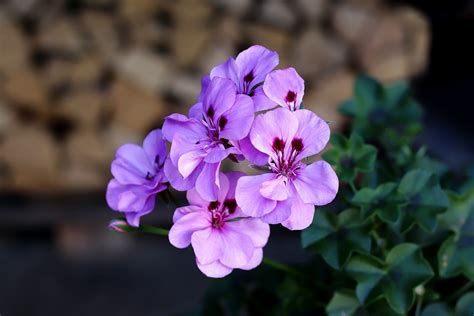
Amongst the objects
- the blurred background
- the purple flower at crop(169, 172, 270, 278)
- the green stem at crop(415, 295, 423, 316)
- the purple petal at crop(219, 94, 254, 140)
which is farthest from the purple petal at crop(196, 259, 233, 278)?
the blurred background

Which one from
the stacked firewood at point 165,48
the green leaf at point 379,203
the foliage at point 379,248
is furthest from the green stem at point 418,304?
the stacked firewood at point 165,48

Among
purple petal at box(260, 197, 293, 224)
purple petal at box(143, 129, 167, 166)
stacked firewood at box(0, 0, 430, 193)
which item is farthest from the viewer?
stacked firewood at box(0, 0, 430, 193)

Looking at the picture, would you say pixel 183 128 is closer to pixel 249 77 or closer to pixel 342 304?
pixel 249 77

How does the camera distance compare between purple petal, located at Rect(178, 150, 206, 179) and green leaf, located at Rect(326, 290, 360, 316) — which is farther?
green leaf, located at Rect(326, 290, 360, 316)

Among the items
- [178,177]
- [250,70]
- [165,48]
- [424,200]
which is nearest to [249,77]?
[250,70]

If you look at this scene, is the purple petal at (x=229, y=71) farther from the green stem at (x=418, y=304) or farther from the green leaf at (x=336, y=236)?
the green stem at (x=418, y=304)

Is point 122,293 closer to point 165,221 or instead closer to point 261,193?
point 165,221

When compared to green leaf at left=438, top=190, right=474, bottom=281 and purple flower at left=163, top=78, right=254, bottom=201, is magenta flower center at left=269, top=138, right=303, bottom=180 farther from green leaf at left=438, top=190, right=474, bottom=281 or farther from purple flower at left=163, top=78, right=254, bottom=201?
green leaf at left=438, top=190, right=474, bottom=281
